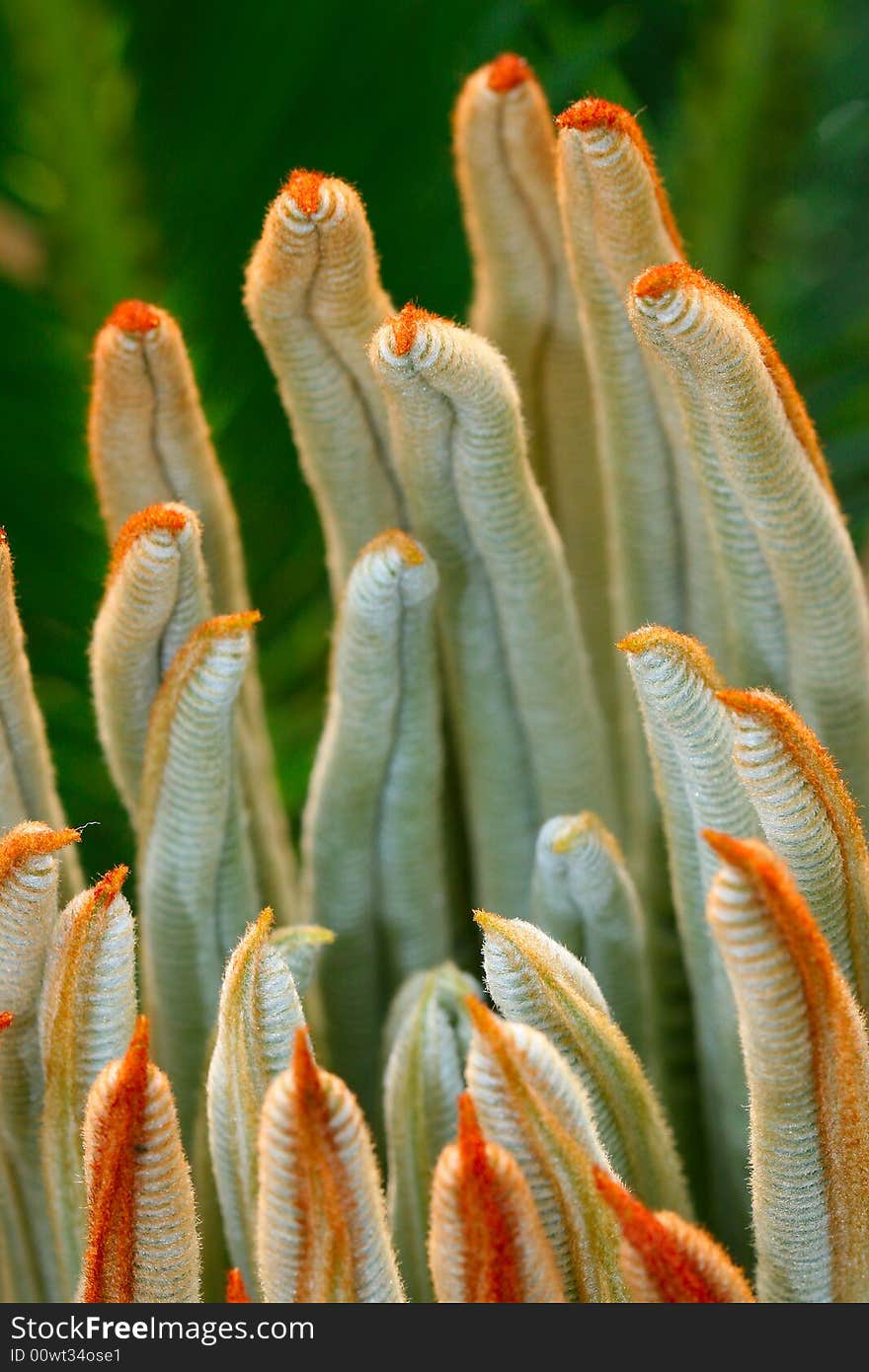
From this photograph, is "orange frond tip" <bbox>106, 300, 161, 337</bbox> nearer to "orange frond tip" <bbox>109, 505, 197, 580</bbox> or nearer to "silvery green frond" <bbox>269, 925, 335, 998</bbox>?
"orange frond tip" <bbox>109, 505, 197, 580</bbox>

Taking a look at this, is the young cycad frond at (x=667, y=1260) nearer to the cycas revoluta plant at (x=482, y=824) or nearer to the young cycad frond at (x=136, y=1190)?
the cycas revoluta plant at (x=482, y=824)

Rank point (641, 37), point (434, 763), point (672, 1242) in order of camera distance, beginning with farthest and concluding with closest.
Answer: point (641, 37), point (434, 763), point (672, 1242)

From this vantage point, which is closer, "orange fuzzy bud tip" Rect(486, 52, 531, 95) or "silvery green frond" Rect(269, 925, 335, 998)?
"silvery green frond" Rect(269, 925, 335, 998)

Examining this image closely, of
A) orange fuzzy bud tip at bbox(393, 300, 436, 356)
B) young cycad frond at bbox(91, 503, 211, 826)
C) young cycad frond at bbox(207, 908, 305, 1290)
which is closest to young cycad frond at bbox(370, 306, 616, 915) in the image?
orange fuzzy bud tip at bbox(393, 300, 436, 356)

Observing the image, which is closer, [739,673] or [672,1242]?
[672,1242]

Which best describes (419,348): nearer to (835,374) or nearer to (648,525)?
(648,525)

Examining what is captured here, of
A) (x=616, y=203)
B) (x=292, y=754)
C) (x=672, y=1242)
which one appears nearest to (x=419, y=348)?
(x=616, y=203)
